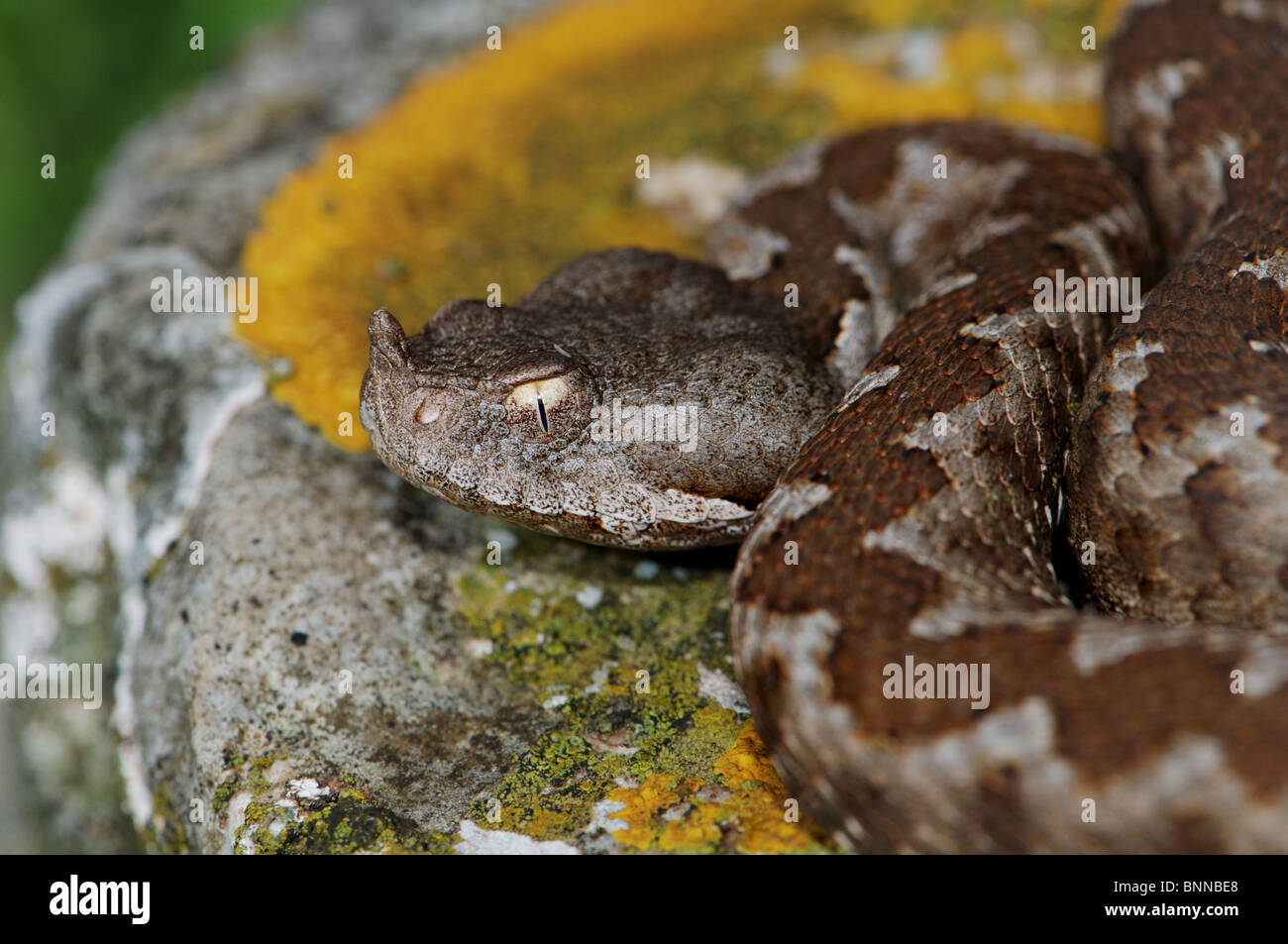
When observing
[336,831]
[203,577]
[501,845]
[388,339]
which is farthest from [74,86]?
[501,845]

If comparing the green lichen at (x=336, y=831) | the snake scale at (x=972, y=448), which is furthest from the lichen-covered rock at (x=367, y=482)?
the snake scale at (x=972, y=448)

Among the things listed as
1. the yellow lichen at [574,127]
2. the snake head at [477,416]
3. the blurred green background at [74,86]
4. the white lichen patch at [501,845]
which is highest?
the blurred green background at [74,86]

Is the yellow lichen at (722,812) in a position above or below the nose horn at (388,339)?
below

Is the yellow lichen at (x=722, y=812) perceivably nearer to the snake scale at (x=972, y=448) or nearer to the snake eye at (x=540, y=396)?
the snake scale at (x=972, y=448)

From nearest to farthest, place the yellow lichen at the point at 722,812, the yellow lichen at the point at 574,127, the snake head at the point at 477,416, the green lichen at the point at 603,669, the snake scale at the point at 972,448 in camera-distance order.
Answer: the snake scale at the point at 972,448
the yellow lichen at the point at 722,812
the green lichen at the point at 603,669
the snake head at the point at 477,416
the yellow lichen at the point at 574,127
